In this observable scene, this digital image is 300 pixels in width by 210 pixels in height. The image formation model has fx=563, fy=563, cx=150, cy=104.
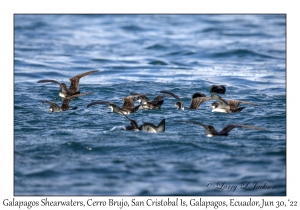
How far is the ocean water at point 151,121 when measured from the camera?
34.8ft

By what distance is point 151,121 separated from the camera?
14.4 meters

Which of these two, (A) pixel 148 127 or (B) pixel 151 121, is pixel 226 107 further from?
(A) pixel 148 127

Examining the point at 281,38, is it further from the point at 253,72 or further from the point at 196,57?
the point at 253,72

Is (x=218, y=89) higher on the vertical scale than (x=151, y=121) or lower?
higher

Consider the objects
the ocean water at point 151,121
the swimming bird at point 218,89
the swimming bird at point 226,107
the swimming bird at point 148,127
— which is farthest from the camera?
the swimming bird at point 218,89

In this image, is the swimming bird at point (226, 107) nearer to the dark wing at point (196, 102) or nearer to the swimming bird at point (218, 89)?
the dark wing at point (196, 102)

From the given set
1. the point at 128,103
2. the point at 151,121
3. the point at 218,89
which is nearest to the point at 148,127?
the point at 151,121

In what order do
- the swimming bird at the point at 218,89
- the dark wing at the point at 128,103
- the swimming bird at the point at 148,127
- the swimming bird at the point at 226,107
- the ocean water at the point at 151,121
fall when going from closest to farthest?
the ocean water at the point at 151,121
the swimming bird at the point at 148,127
the swimming bird at the point at 226,107
the dark wing at the point at 128,103
the swimming bird at the point at 218,89

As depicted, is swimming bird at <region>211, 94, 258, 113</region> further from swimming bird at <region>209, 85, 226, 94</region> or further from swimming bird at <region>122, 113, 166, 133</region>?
swimming bird at <region>209, 85, 226, 94</region>

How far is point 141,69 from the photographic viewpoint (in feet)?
79.2

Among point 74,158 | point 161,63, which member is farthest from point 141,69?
point 74,158

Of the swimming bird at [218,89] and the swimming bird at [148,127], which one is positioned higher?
the swimming bird at [218,89]

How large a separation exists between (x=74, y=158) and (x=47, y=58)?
15886 mm

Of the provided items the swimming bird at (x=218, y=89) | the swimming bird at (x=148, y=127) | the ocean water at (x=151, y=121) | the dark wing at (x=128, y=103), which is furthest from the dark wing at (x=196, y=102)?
the swimming bird at (x=148, y=127)
